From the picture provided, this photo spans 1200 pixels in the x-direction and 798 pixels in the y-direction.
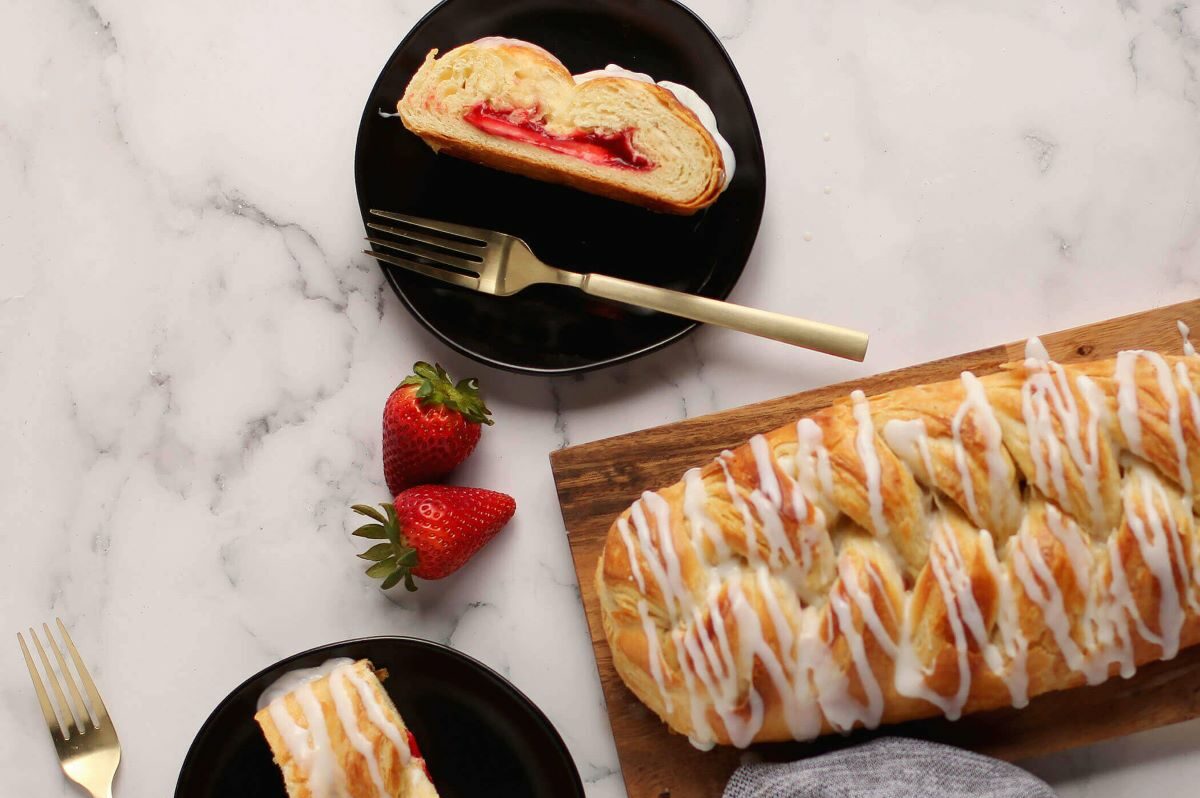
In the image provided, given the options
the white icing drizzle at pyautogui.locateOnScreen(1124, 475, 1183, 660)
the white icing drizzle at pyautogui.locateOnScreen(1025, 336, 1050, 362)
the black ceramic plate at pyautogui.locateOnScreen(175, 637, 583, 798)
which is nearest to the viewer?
the white icing drizzle at pyautogui.locateOnScreen(1124, 475, 1183, 660)

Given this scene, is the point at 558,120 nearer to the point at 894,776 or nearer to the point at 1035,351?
the point at 1035,351

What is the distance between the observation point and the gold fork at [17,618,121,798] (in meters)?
2.26

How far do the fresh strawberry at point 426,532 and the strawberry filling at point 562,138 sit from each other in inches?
30.1

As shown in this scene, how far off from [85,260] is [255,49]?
2.10 feet

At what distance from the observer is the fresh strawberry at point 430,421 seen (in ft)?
6.98

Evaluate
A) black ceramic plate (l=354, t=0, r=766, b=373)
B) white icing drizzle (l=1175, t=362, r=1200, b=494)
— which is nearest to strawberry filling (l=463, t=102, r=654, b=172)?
black ceramic plate (l=354, t=0, r=766, b=373)

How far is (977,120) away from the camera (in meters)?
2.30

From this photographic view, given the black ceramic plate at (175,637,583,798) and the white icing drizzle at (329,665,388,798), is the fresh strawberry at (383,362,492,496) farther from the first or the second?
the white icing drizzle at (329,665,388,798)

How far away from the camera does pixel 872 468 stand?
1.78 m

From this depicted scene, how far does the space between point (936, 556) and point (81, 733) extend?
1877 mm

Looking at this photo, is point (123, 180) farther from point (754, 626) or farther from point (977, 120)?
point (977, 120)

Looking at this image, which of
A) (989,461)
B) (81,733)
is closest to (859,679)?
(989,461)

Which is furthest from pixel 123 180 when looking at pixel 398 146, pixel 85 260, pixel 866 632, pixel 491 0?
pixel 866 632

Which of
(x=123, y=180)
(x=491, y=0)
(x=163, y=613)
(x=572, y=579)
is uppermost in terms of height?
(x=491, y=0)
